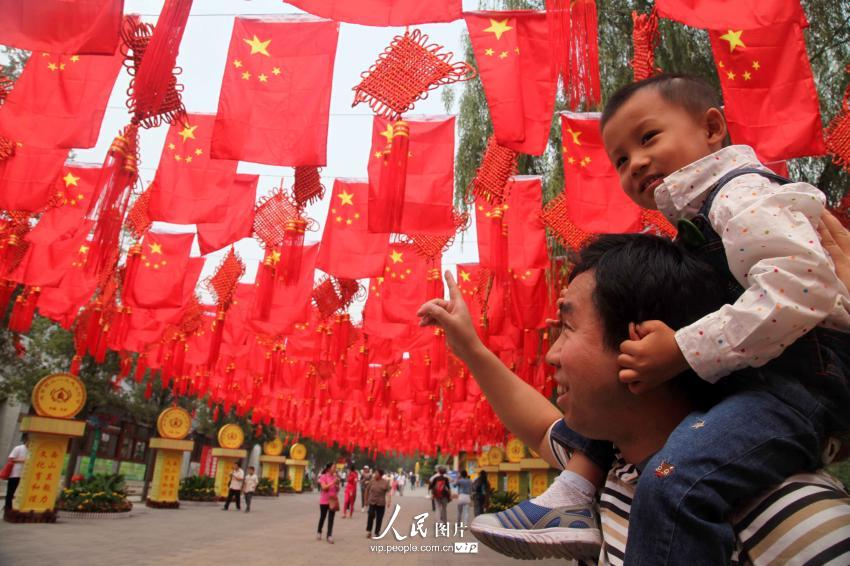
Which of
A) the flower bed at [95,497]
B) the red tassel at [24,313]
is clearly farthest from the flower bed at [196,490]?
the red tassel at [24,313]

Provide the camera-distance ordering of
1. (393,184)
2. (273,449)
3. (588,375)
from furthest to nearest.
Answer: (273,449) < (393,184) < (588,375)

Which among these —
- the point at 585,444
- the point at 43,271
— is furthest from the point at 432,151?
the point at 43,271

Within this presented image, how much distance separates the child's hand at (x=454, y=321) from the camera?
4.23 feet

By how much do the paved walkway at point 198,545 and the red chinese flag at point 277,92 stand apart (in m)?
6.26

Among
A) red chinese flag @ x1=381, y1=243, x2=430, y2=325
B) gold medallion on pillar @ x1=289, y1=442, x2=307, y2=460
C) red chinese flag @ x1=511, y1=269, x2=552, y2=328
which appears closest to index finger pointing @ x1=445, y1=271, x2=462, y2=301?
red chinese flag @ x1=511, y1=269, x2=552, y2=328

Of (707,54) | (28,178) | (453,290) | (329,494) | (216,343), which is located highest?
(707,54)

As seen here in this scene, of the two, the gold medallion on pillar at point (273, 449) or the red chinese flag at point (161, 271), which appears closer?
the red chinese flag at point (161, 271)

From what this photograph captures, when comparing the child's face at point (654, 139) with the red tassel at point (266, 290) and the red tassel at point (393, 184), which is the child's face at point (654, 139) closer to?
the red tassel at point (393, 184)

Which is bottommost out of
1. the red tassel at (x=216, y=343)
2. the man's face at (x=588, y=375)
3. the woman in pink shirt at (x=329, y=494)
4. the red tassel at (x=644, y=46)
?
the woman in pink shirt at (x=329, y=494)

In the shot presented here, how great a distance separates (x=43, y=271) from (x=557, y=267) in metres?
7.54

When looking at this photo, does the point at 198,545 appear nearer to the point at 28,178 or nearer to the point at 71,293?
the point at 71,293

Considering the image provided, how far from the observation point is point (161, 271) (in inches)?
312

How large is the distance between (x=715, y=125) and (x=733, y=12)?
2.59 m

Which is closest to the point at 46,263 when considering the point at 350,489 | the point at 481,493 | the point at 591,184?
the point at 591,184
